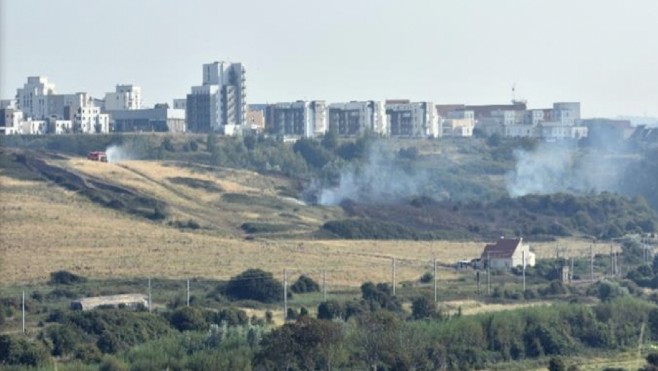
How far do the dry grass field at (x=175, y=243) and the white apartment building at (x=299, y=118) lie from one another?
51.9 metres

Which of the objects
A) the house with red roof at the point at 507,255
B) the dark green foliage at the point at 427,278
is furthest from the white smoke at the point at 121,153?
the dark green foliage at the point at 427,278

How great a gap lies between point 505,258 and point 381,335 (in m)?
26.0

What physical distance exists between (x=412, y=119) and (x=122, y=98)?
24.2 metres

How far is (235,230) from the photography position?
7825 cm

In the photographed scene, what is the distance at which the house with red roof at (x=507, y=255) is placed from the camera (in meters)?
68.9

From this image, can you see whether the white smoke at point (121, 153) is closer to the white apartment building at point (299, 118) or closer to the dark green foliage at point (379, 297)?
the white apartment building at point (299, 118)

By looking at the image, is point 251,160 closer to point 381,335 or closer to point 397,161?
point 397,161

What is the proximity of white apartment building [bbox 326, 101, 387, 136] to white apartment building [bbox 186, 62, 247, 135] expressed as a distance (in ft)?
39.5

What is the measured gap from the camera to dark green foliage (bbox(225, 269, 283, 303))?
181ft

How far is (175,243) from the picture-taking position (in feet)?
229

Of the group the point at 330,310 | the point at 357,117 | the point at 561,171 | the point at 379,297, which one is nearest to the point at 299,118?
the point at 357,117

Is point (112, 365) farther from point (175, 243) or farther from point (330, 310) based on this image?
point (175, 243)


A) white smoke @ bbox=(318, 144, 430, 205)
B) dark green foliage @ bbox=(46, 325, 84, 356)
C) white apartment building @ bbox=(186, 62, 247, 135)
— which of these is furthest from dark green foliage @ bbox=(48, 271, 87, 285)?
white apartment building @ bbox=(186, 62, 247, 135)

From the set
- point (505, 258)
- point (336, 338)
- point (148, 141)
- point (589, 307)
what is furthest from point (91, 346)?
point (148, 141)
